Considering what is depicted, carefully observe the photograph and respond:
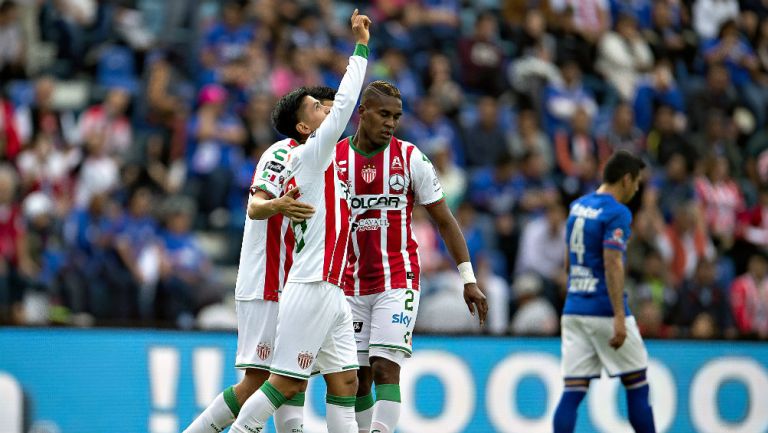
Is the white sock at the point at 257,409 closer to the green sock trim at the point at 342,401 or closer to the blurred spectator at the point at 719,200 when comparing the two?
the green sock trim at the point at 342,401

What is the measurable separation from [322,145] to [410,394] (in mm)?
5087

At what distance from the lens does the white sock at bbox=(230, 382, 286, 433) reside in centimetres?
759

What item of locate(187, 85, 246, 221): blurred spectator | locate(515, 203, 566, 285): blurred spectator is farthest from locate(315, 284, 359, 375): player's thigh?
locate(187, 85, 246, 221): blurred spectator

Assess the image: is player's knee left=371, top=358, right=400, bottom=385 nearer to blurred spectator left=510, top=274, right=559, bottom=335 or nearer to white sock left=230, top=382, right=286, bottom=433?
white sock left=230, top=382, right=286, bottom=433

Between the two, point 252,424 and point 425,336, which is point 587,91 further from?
point 252,424

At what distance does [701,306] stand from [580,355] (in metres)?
5.14

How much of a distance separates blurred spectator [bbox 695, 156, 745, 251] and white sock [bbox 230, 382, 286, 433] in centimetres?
1127

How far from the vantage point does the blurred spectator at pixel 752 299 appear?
620 inches

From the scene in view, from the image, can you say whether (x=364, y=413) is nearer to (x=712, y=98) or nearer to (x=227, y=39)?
(x=227, y=39)

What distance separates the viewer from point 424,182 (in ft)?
28.0

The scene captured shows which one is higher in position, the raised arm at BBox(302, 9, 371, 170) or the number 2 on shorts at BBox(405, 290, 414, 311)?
the raised arm at BBox(302, 9, 371, 170)

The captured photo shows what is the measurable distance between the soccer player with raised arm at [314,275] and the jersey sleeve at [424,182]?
2.78 feet

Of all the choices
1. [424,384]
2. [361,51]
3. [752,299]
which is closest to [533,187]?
[752,299]

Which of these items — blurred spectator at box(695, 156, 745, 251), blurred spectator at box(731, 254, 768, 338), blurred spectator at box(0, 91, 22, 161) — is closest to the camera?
blurred spectator at box(0, 91, 22, 161)
